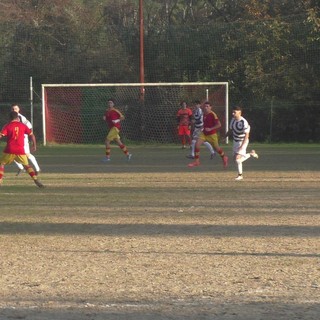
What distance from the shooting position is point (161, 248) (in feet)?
36.6

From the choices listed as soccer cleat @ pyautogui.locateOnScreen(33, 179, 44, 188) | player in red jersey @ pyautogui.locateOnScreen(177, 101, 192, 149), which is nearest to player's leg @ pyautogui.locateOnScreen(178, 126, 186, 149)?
player in red jersey @ pyautogui.locateOnScreen(177, 101, 192, 149)

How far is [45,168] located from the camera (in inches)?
1007

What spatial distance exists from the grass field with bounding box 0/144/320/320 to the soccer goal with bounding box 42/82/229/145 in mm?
19455

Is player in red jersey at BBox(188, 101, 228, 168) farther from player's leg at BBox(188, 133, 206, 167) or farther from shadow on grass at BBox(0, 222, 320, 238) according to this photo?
shadow on grass at BBox(0, 222, 320, 238)

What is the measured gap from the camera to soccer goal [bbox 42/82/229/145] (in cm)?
4116

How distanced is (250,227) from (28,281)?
4.65 meters

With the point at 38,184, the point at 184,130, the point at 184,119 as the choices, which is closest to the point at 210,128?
the point at 38,184

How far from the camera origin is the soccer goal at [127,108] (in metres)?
41.2

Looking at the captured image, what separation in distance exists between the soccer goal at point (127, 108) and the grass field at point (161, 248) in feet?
63.8

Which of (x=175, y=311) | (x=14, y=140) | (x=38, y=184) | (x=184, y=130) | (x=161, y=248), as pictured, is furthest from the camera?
(x=184, y=130)

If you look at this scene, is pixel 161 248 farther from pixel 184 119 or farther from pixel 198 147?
pixel 184 119

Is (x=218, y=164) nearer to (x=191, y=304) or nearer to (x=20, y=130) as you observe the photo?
(x=20, y=130)

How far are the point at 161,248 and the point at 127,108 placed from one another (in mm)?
31440

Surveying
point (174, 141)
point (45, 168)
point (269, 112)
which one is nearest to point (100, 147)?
point (174, 141)
